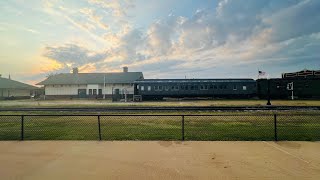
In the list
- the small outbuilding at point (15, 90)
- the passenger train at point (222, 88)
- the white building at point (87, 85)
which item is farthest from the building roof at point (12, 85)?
the passenger train at point (222, 88)

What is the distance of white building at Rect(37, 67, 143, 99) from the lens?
60719 mm

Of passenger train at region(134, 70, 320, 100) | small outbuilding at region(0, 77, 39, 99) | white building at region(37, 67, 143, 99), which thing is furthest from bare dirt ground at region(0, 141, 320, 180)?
small outbuilding at region(0, 77, 39, 99)

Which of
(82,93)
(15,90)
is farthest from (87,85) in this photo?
(15,90)

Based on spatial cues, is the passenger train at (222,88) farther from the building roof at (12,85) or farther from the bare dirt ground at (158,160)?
the building roof at (12,85)

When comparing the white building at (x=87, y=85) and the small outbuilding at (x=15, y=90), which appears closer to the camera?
the white building at (x=87, y=85)

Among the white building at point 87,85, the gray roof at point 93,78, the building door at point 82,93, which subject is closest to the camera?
the white building at point 87,85

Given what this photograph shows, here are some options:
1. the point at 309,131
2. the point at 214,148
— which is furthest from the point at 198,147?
the point at 309,131

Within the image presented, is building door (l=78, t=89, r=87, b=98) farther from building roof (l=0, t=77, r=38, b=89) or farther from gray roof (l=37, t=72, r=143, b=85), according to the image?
building roof (l=0, t=77, r=38, b=89)

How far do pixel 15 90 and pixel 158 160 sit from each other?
A: 71.3 metres

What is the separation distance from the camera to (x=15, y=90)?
6838 cm

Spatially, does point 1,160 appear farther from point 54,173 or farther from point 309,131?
point 309,131

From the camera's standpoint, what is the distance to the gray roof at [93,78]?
61.4 meters

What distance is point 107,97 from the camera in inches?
2362

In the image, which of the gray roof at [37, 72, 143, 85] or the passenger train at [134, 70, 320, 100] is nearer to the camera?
the passenger train at [134, 70, 320, 100]
